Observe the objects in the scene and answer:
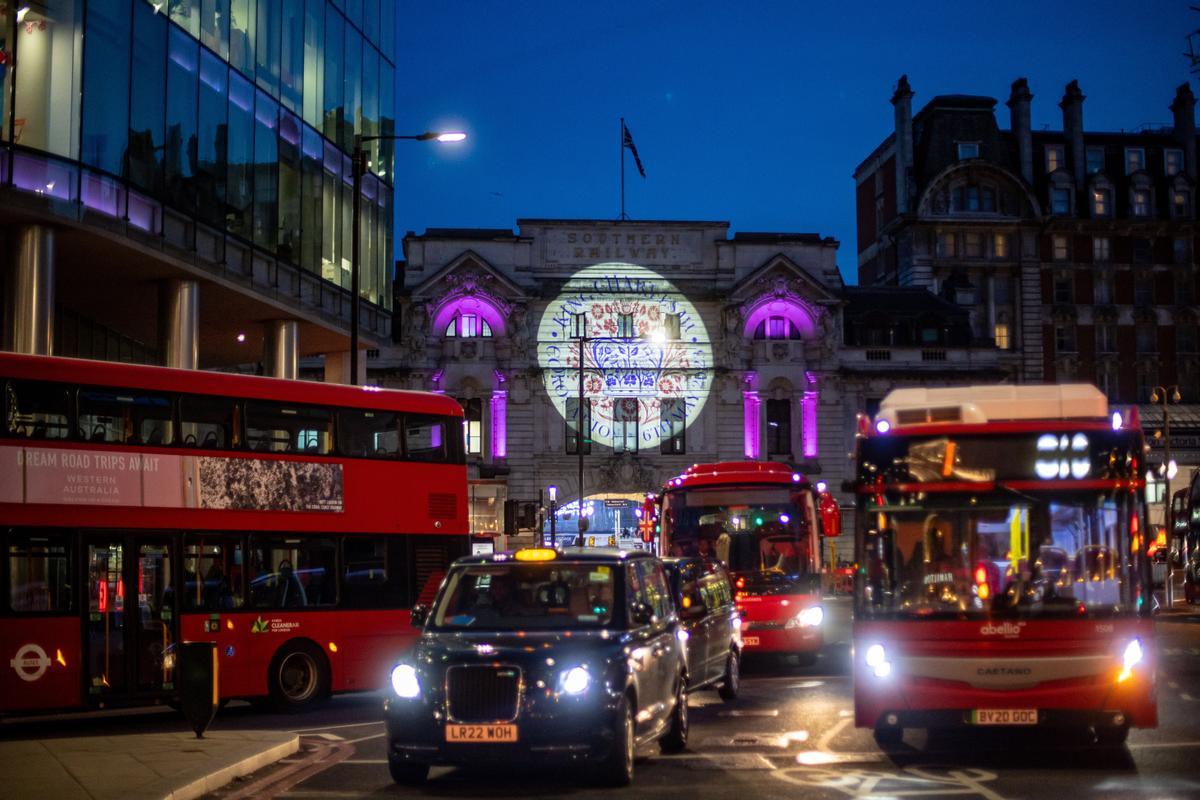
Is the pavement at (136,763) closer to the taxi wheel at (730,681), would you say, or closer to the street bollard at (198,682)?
the street bollard at (198,682)

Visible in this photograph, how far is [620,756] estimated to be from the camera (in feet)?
38.1

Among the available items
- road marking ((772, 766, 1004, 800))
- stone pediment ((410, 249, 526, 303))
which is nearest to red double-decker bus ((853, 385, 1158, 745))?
road marking ((772, 766, 1004, 800))

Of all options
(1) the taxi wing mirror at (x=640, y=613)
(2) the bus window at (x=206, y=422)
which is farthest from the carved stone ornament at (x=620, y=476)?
(1) the taxi wing mirror at (x=640, y=613)

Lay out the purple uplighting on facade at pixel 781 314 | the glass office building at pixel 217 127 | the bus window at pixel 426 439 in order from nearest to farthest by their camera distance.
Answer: the bus window at pixel 426 439 < the glass office building at pixel 217 127 < the purple uplighting on facade at pixel 781 314

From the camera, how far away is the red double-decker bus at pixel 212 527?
16500 mm

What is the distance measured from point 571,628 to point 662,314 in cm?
5708

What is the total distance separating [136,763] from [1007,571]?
724cm

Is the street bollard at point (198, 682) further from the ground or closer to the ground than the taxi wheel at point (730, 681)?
further from the ground

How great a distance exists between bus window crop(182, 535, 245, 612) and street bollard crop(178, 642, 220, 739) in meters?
3.35

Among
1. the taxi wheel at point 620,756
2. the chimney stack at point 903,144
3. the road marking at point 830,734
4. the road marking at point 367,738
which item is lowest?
the road marking at point 367,738

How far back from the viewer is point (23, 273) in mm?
24422

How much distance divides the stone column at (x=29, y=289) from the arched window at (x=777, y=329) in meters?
48.0

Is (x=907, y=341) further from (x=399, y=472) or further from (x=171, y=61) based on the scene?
(x=399, y=472)

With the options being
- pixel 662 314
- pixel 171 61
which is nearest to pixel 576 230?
pixel 662 314
